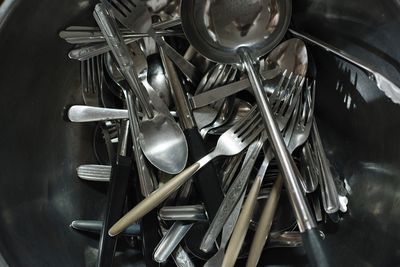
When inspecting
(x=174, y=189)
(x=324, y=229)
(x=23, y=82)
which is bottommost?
(x=324, y=229)

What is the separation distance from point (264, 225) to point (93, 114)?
0.25 metres

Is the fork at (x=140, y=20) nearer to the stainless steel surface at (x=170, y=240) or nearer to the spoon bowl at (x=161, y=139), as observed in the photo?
the spoon bowl at (x=161, y=139)

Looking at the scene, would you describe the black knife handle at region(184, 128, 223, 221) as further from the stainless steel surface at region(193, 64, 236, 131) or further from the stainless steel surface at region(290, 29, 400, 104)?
the stainless steel surface at region(290, 29, 400, 104)

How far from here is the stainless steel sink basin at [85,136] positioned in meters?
0.58

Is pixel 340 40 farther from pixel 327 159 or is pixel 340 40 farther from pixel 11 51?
pixel 11 51

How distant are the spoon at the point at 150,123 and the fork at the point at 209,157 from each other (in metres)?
0.02

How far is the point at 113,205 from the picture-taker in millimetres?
609

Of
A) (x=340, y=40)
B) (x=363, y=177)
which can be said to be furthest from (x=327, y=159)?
(x=340, y=40)

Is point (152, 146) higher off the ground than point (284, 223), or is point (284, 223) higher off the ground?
point (152, 146)

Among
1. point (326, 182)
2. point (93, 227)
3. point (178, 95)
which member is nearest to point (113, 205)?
point (93, 227)

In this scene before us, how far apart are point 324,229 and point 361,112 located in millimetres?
158

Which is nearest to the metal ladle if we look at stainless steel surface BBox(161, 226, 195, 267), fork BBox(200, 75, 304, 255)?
fork BBox(200, 75, 304, 255)

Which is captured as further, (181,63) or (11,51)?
(181,63)

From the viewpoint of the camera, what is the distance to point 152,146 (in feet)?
2.07
